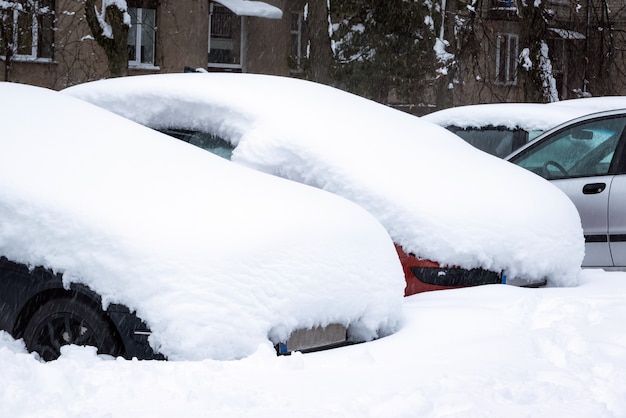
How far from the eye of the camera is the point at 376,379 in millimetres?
4336

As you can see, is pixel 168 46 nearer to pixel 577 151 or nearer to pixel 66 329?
pixel 577 151

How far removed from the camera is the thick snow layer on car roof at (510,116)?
10.1 meters

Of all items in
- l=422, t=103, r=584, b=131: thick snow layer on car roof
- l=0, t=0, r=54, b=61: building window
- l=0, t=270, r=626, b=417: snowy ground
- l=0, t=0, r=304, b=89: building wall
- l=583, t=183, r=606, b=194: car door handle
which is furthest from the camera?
l=0, t=0, r=304, b=89: building wall

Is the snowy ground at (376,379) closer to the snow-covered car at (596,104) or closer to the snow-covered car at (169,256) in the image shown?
the snow-covered car at (169,256)

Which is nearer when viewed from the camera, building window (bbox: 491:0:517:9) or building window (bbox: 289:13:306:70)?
building window (bbox: 491:0:517:9)

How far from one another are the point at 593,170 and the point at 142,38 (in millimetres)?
21315

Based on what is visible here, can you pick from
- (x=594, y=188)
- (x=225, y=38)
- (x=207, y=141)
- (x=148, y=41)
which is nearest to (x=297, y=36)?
(x=225, y=38)

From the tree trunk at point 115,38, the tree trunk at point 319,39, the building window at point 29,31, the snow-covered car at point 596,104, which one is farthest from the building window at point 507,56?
the snow-covered car at point 596,104

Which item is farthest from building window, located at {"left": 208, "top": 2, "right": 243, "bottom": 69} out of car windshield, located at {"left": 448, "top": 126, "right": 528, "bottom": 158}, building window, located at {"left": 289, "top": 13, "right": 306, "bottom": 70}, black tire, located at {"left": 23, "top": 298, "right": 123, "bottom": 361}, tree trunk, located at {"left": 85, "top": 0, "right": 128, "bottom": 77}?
black tire, located at {"left": 23, "top": 298, "right": 123, "bottom": 361}

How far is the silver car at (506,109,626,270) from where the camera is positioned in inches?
330

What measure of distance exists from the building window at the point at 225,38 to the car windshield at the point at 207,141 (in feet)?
81.0

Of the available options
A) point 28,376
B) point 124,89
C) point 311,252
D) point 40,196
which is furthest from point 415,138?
point 28,376

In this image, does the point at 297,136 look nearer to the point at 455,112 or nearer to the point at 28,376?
the point at 28,376

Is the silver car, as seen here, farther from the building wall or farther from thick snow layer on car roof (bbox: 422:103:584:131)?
the building wall
